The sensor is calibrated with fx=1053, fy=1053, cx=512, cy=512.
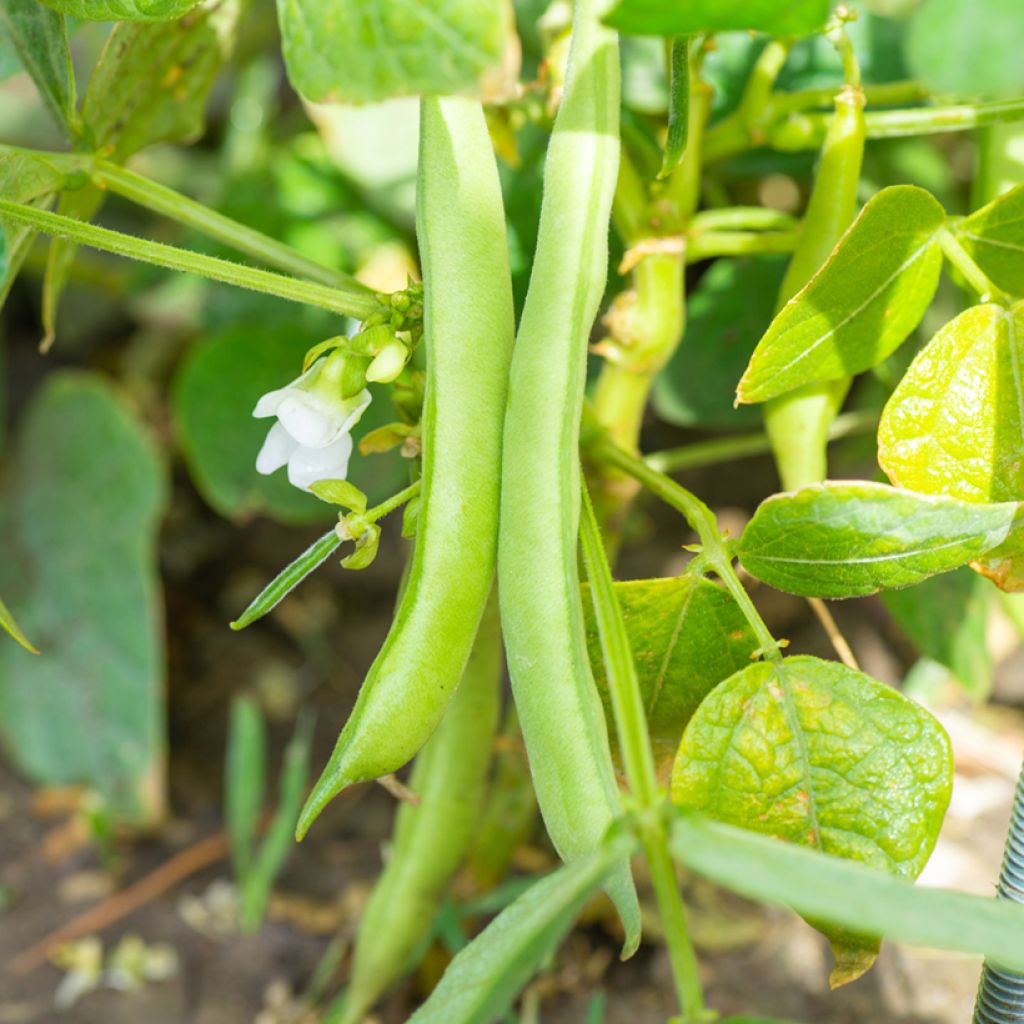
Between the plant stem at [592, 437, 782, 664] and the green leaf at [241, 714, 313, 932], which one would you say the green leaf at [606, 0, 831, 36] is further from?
the green leaf at [241, 714, 313, 932]

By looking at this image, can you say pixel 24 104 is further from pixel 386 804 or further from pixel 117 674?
pixel 386 804

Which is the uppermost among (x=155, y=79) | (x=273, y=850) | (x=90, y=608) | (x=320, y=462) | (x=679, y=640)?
(x=155, y=79)

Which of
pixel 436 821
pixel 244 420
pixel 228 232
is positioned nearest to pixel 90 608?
pixel 244 420

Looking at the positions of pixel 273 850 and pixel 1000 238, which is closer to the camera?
pixel 1000 238

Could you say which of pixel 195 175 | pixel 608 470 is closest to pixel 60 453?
pixel 195 175

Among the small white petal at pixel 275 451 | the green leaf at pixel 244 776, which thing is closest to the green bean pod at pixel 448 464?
the small white petal at pixel 275 451

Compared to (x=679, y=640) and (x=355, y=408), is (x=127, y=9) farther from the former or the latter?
(x=679, y=640)

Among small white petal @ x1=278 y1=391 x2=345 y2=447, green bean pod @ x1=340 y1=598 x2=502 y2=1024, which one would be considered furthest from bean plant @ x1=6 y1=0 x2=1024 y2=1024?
green bean pod @ x1=340 y1=598 x2=502 y2=1024
